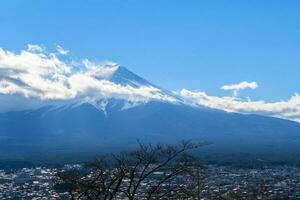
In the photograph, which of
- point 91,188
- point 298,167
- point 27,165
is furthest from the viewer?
point 27,165

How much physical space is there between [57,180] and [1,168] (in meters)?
97.6

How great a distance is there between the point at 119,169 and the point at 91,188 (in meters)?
0.84

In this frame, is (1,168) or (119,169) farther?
(1,168)

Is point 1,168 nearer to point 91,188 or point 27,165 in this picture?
point 27,165

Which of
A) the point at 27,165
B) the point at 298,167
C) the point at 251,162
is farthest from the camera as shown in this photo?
the point at 27,165

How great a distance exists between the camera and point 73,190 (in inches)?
430

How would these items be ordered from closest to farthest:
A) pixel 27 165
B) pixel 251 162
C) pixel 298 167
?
pixel 298 167
pixel 251 162
pixel 27 165

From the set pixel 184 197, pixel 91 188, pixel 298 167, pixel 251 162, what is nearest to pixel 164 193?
pixel 184 197

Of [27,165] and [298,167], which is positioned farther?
[27,165]

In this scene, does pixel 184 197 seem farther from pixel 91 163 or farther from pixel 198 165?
pixel 91 163

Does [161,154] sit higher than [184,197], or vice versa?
[161,154]

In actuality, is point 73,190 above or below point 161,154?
below

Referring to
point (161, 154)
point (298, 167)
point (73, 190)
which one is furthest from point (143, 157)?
point (298, 167)

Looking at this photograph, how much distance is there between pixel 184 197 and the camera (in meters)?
11.2
